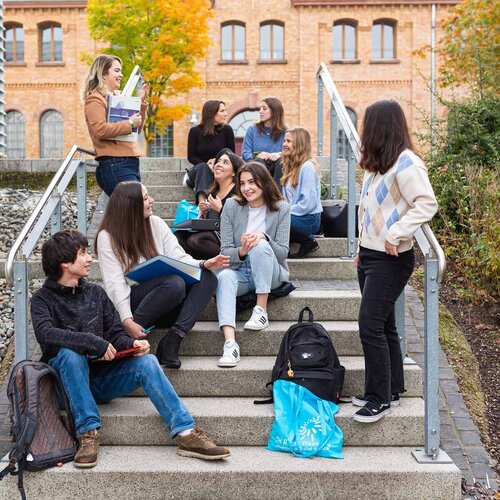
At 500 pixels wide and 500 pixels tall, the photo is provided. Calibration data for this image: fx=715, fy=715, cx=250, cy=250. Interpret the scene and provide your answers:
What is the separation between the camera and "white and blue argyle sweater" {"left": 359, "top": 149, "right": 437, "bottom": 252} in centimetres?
391

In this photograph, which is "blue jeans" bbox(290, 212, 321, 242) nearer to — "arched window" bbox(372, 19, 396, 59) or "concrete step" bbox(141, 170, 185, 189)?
"concrete step" bbox(141, 170, 185, 189)

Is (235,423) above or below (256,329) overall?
below

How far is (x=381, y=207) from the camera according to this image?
413 centimetres

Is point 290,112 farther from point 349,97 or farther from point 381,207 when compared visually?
point 381,207

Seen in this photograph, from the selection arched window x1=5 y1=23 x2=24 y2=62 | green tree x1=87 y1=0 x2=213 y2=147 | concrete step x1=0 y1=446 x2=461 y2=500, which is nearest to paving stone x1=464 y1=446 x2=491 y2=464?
concrete step x1=0 y1=446 x2=461 y2=500

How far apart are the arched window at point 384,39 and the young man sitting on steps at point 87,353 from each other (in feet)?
83.8

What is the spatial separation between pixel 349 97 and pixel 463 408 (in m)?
23.7

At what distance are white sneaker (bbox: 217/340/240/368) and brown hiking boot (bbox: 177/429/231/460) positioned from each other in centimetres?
65

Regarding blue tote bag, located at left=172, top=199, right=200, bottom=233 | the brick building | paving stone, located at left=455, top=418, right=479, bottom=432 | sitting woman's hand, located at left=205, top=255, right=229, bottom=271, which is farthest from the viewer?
the brick building

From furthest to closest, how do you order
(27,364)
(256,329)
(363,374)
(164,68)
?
(164,68)
(256,329)
(363,374)
(27,364)

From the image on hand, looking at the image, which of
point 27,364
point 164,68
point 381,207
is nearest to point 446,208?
point 381,207

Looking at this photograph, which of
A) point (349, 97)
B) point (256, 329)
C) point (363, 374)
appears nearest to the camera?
point (363, 374)

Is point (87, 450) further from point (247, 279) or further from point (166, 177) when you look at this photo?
point (166, 177)

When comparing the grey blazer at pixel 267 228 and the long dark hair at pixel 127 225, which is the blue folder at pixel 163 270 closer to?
the long dark hair at pixel 127 225
